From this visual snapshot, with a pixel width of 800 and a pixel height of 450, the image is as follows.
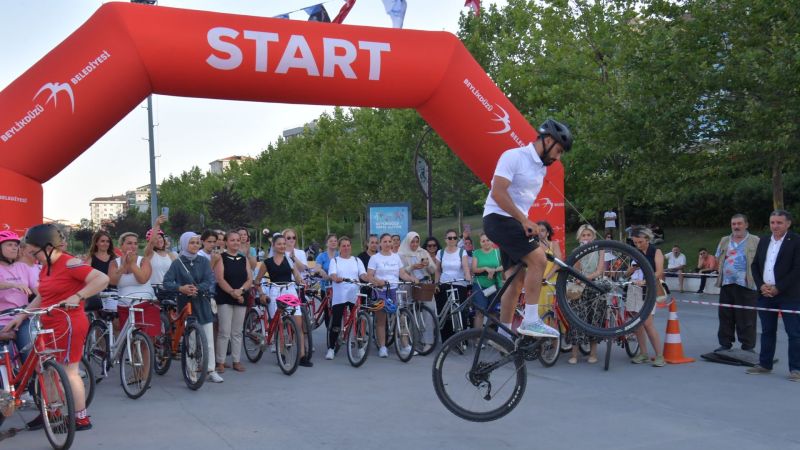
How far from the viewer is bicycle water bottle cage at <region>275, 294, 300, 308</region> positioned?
10352 mm

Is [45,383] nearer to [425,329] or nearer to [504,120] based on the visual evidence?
[425,329]

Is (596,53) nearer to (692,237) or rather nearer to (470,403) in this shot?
(692,237)

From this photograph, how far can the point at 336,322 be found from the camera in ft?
37.8

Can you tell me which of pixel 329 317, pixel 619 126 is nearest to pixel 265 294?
pixel 329 317

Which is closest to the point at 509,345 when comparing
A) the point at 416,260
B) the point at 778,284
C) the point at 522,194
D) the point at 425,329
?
the point at 522,194

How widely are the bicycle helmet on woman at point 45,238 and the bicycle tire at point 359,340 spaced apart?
16.1 ft

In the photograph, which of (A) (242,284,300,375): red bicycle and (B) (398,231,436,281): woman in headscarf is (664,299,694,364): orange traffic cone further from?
(A) (242,284,300,375): red bicycle

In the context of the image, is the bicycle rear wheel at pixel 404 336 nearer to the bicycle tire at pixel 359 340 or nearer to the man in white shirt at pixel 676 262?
the bicycle tire at pixel 359 340

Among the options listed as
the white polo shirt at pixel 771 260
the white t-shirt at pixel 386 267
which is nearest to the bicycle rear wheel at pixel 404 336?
the white t-shirt at pixel 386 267

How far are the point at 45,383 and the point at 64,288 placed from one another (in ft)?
2.70

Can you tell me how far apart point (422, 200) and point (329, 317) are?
34168 millimetres

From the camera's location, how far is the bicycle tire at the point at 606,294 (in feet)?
18.8

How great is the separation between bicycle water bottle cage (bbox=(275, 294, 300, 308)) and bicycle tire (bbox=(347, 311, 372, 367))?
101cm

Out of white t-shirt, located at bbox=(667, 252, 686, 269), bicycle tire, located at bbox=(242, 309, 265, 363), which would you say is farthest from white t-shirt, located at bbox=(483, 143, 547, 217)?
white t-shirt, located at bbox=(667, 252, 686, 269)
